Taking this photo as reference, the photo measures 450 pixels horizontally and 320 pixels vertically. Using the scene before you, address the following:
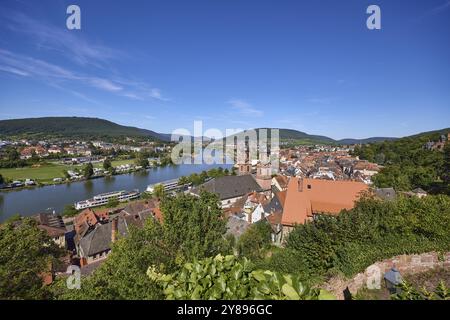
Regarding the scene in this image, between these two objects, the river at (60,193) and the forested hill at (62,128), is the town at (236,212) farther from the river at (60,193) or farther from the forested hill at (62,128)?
the forested hill at (62,128)

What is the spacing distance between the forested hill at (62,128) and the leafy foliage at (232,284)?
126778mm

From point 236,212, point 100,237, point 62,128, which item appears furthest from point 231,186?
point 62,128

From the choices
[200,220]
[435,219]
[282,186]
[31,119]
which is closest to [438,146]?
[282,186]

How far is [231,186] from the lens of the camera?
33.1 m

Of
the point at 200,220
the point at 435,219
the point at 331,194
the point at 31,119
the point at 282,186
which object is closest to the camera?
the point at 200,220

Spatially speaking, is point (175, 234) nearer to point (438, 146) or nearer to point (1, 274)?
point (1, 274)

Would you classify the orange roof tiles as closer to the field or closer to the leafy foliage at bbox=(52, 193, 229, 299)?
the leafy foliage at bbox=(52, 193, 229, 299)

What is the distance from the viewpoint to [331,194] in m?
17.1

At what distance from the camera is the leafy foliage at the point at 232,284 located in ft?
5.64

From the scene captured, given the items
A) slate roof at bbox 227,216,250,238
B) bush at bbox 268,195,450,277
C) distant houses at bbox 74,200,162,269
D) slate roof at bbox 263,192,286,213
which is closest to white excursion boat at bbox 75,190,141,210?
distant houses at bbox 74,200,162,269

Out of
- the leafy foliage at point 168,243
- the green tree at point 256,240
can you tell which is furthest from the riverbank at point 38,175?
the leafy foliage at point 168,243

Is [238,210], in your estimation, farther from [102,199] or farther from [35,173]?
[35,173]

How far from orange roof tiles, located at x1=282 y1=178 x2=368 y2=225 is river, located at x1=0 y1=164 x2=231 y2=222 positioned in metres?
33.0
